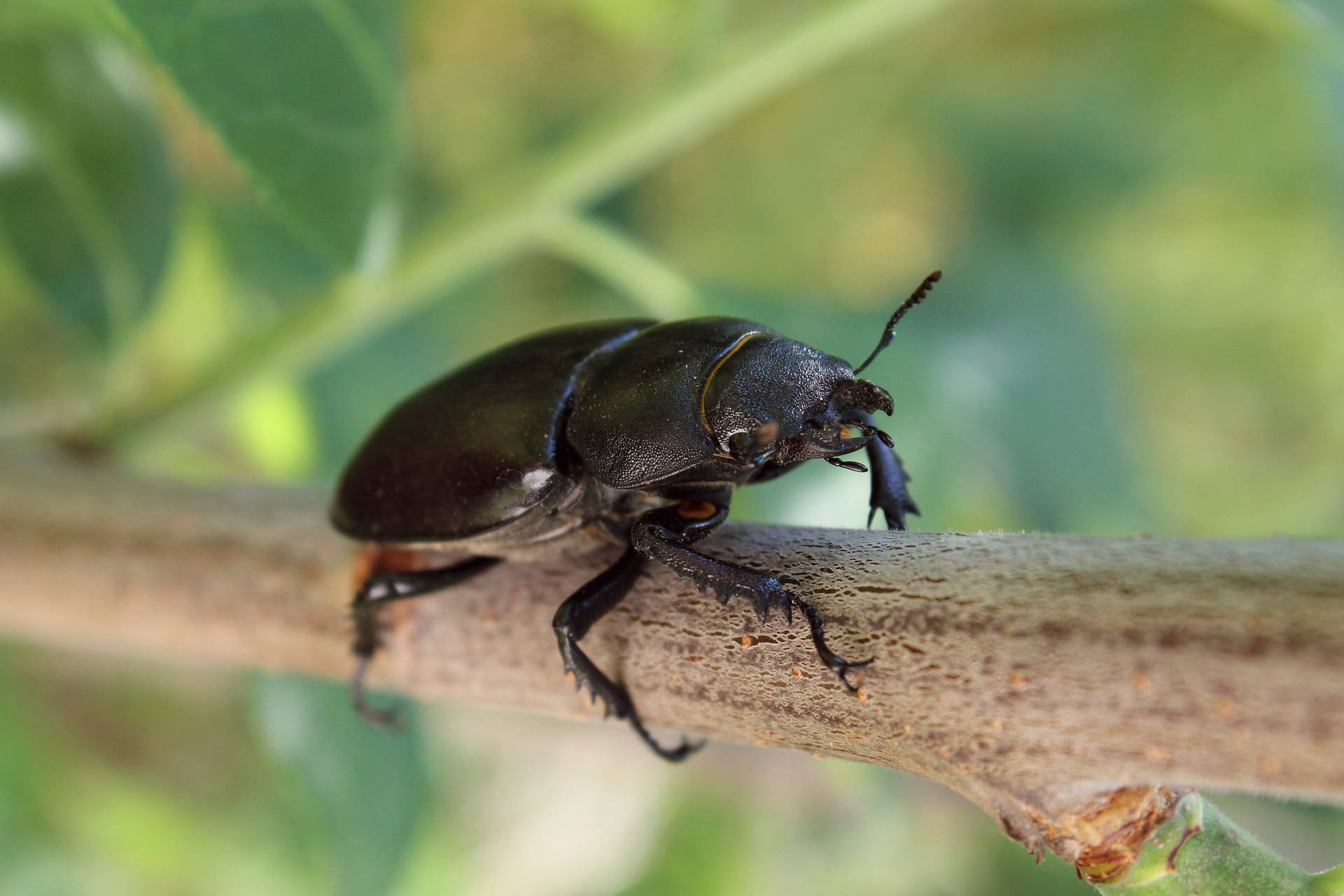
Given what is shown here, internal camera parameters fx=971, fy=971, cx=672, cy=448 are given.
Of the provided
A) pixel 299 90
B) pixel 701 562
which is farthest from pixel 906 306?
pixel 299 90

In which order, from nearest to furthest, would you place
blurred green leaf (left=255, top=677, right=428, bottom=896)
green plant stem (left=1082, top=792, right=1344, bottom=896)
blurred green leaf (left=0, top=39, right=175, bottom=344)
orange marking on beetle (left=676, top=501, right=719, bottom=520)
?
green plant stem (left=1082, top=792, right=1344, bottom=896), orange marking on beetle (left=676, top=501, right=719, bottom=520), blurred green leaf (left=0, top=39, right=175, bottom=344), blurred green leaf (left=255, top=677, right=428, bottom=896)

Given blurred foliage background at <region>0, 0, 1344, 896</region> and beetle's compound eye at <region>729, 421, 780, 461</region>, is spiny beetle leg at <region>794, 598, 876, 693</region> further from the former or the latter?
beetle's compound eye at <region>729, 421, 780, 461</region>

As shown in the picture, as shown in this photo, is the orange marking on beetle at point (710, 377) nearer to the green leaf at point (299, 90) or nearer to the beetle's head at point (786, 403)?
the beetle's head at point (786, 403)

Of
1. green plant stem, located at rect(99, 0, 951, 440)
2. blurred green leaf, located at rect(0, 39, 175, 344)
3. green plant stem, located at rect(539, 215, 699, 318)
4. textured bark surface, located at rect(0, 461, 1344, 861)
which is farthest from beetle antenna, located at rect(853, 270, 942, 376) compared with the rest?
blurred green leaf, located at rect(0, 39, 175, 344)

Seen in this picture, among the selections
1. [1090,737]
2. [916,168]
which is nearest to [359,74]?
[1090,737]

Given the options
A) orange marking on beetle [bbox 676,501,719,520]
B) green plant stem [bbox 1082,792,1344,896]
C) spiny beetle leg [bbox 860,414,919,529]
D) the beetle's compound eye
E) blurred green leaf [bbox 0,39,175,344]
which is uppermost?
blurred green leaf [bbox 0,39,175,344]

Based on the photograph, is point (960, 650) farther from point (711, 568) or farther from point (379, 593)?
point (379, 593)
